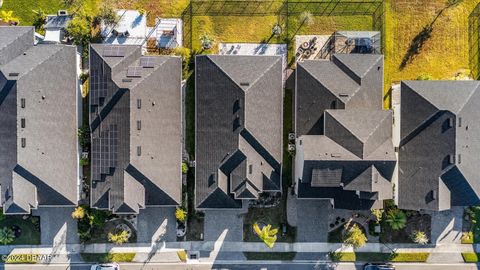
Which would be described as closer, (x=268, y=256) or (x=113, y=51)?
(x=113, y=51)

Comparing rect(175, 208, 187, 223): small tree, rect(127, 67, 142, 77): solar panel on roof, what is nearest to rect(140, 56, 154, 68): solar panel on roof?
rect(127, 67, 142, 77): solar panel on roof

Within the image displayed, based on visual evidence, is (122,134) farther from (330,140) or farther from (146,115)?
(330,140)

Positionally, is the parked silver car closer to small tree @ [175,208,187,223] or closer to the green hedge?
the green hedge

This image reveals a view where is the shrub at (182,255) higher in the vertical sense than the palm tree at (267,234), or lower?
lower

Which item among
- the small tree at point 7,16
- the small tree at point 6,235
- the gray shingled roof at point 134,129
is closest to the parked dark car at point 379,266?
the gray shingled roof at point 134,129

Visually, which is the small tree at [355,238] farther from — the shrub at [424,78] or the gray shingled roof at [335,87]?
the shrub at [424,78]

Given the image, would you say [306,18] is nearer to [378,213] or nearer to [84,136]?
[378,213]

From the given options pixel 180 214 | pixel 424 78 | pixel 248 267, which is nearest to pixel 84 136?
pixel 180 214
